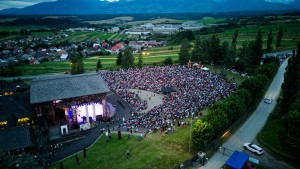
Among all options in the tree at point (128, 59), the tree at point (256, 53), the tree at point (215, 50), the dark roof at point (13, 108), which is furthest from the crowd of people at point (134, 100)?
the tree at point (256, 53)

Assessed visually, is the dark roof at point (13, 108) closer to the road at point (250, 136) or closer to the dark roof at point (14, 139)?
the dark roof at point (14, 139)

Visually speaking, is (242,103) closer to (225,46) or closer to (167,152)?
(167,152)

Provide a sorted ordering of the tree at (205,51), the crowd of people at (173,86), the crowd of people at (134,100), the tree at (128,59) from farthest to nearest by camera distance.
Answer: the tree at (205,51), the tree at (128,59), the crowd of people at (134,100), the crowd of people at (173,86)

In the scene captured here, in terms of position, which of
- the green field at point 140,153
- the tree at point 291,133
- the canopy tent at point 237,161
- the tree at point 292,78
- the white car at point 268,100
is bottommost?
the green field at point 140,153

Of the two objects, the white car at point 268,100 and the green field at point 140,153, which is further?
the white car at point 268,100

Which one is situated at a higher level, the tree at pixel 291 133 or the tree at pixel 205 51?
the tree at pixel 205 51

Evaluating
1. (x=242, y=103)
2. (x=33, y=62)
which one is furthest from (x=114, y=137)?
(x=33, y=62)

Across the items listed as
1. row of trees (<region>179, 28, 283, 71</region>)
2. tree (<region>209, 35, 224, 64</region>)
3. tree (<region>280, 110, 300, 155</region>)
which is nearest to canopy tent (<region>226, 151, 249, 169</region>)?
tree (<region>280, 110, 300, 155</region>)

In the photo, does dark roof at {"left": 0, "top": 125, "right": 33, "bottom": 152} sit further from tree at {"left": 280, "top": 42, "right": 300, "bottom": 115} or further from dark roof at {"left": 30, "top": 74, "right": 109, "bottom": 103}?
tree at {"left": 280, "top": 42, "right": 300, "bottom": 115}

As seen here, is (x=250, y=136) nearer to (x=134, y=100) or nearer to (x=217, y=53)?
(x=134, y=100)
